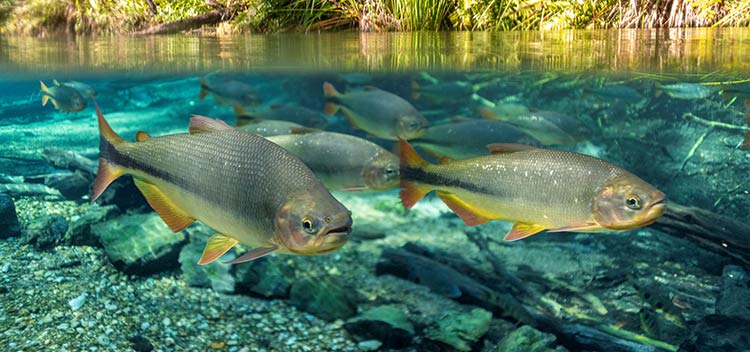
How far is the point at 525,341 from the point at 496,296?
2.12ft

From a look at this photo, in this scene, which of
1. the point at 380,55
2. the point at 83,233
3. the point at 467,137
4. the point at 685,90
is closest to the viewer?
the point at 467,137

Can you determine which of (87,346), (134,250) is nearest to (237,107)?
(134,250)

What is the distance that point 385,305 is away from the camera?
4.50m

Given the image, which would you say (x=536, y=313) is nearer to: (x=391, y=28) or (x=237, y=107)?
(x=237, y=107)

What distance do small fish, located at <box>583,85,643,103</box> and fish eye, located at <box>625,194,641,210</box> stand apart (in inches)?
270

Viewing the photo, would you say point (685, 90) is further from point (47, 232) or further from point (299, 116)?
point (47, 232)

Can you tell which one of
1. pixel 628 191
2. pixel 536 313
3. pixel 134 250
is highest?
pixel 628 191

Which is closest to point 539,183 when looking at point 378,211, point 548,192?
point 548,192

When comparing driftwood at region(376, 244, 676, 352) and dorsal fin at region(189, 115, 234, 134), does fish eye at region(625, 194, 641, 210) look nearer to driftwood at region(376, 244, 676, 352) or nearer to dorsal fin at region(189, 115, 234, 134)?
dorsal fin at region(189, 115, 234, 134)

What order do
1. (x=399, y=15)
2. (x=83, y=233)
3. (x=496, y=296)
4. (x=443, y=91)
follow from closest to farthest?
(x=496, y=296), (x=83, y=233), (x=443, y=91), (x=399, y=15)

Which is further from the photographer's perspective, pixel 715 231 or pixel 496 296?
pixel 715 231

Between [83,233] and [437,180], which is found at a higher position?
[437,180]

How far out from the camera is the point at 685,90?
29.0 feet

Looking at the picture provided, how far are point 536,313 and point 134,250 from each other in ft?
10.5
